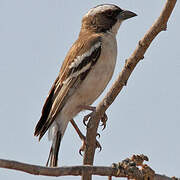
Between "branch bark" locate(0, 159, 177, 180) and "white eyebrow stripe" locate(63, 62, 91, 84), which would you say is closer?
"branch bark" locate(0, 159, 177, 180)

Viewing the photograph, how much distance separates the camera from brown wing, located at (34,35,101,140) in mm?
6977

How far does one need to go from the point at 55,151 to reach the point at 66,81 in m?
1.12

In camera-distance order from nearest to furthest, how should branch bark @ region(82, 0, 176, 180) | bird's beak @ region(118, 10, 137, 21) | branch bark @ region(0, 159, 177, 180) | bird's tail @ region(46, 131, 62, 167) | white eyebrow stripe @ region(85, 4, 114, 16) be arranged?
branch bark @ region(0, 159, 177, 180), branch bark @ region(82, 0, 176, 180), bird's tail @ region(46, 131, 62, 167), bird's beak @ region(118, 10, 137, 21), white eyebrow stripe @ region(85, 4, 114, 16)

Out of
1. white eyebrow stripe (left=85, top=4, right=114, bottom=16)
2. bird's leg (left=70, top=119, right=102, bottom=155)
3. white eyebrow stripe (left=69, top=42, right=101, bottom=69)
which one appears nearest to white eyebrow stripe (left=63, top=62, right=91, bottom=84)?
white eyebrow stripe (left=69, top=42, right=101, bottom=69)

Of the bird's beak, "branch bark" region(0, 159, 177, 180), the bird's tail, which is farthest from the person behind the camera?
the bird's beak

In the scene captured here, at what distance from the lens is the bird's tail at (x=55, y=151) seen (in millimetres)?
6653

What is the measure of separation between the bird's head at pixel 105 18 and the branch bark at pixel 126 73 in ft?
8.30

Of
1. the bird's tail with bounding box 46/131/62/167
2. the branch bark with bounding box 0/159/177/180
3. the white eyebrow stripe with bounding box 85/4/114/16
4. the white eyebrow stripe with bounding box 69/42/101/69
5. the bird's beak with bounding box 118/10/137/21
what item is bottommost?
the branch bark with bounding box 0/159/177/180

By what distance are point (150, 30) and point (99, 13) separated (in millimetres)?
3330

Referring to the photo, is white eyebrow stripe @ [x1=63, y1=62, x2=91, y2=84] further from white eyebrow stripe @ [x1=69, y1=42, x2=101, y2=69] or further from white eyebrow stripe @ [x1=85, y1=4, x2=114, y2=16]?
white eyebrow stripe @ [x1=85, y1=4, x2=114, y2=16]

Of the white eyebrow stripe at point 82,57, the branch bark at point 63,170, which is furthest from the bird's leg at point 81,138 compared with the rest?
the branch bark at point 63,170

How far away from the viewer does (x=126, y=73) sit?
5.19 metres

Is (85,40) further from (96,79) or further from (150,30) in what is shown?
(150,30)

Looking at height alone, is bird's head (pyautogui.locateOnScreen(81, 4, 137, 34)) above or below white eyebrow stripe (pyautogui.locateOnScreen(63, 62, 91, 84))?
above
